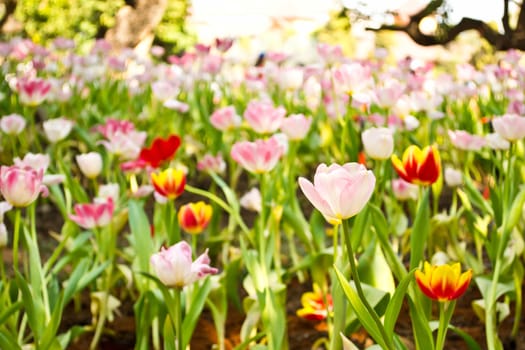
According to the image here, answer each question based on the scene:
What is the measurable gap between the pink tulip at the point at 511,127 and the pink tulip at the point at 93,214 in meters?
0.68

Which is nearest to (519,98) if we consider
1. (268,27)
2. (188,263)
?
(188,263)

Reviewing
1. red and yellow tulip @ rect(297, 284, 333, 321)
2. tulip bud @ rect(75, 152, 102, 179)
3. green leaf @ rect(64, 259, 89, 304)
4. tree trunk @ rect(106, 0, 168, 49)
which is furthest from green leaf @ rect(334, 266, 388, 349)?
tree trunk @ rect(106, 0, 168, 49)

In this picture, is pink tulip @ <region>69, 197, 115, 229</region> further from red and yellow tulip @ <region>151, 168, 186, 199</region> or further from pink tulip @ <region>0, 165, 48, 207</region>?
pink tulip @ <region>0, 165, 48, 207</region>

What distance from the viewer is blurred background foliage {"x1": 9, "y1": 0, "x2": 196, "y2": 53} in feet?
34.2

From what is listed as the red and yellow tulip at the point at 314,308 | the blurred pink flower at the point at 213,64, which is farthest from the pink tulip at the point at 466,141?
the blurred pink flower at the point at 213,64

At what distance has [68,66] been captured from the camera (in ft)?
12.0

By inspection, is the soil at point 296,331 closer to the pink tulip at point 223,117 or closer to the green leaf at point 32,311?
the green leaf at point 32,311

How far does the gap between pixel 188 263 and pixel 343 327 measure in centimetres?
A: 23

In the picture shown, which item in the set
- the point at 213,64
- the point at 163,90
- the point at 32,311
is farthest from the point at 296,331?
the point at 213,64

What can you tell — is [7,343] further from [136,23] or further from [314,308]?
[136,23]

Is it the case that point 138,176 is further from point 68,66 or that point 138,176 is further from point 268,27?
point 268,27

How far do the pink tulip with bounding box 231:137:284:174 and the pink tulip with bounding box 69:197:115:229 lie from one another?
27cm

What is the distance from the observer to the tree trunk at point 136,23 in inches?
192

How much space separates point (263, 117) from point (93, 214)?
Answer: 15.0 inches
